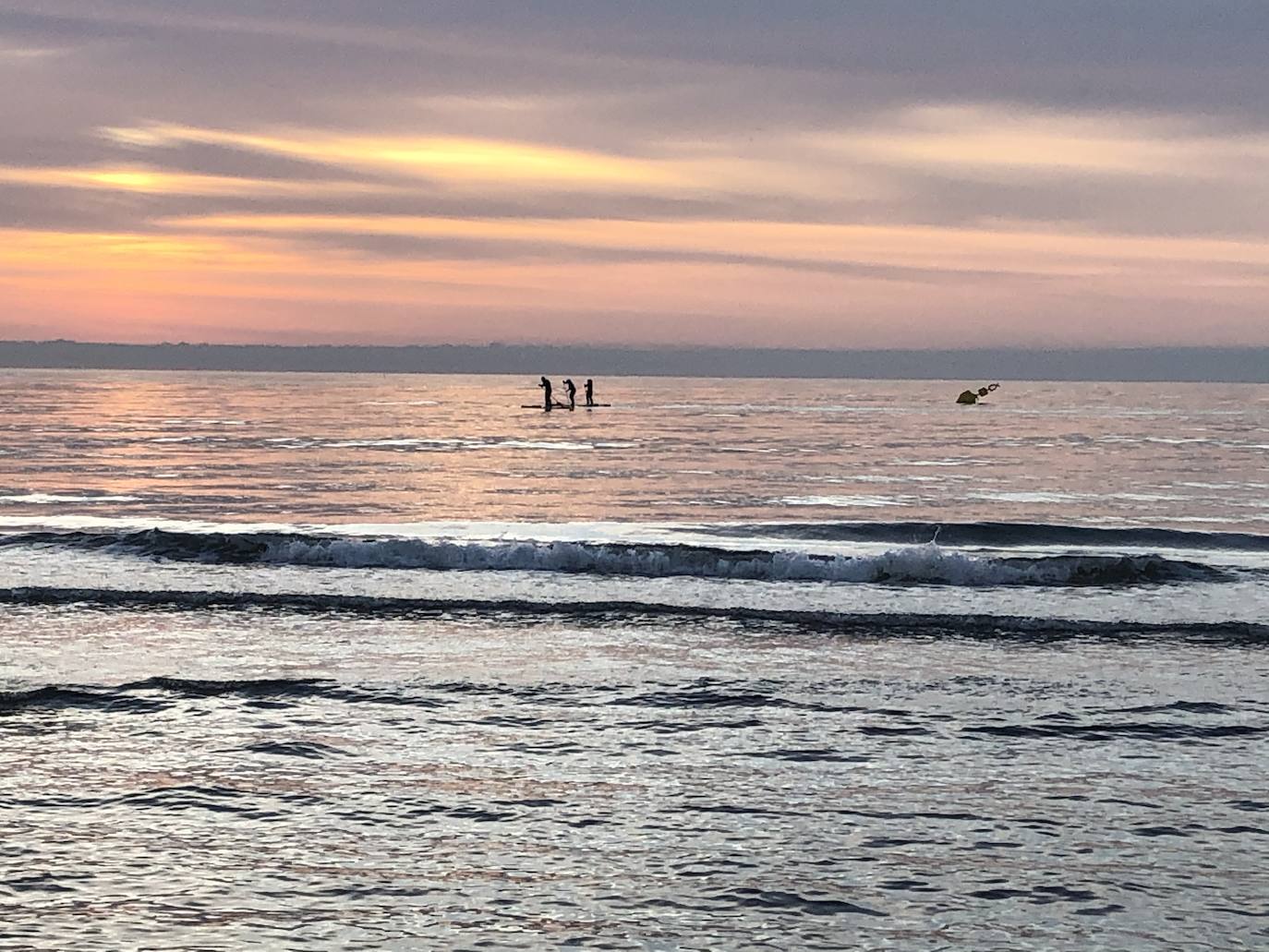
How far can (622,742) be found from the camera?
999 centimetres

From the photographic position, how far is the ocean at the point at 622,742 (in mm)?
6727

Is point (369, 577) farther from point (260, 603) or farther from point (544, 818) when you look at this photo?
point (544, 818)

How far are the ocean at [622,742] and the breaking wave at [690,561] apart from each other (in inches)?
2.7

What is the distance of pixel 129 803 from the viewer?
27.2 ft

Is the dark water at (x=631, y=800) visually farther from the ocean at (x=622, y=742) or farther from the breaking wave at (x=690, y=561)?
the breaking wave at (x=690, y=561)

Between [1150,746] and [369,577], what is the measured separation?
12632 millimetres

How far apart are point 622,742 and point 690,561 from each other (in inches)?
464

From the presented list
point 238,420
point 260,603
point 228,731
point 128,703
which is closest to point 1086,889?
point 228,731

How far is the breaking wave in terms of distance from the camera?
20828mm

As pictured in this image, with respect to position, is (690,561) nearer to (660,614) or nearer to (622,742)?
(660,614)

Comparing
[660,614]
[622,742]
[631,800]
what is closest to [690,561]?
[660,614]

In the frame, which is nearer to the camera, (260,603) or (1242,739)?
(1242,739)

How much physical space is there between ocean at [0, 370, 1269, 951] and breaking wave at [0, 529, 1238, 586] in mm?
69

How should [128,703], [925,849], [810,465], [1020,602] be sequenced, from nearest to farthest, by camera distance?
[925,849] < [128,703] < [1020,602] < [810,465]
